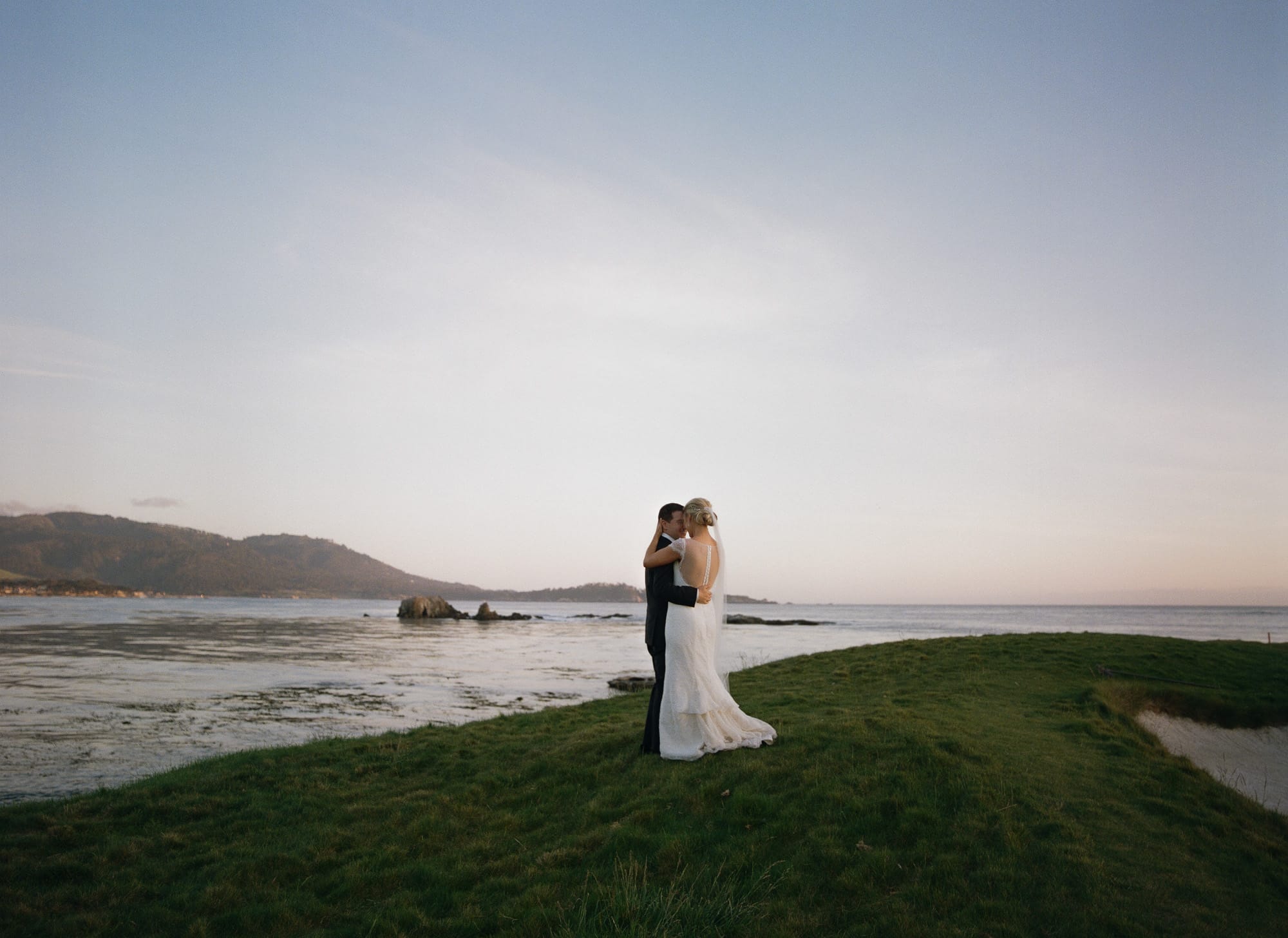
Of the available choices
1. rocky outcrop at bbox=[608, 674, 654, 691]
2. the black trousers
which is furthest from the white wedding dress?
rocky outcrop at bbox=[608, 674, 654, 691]

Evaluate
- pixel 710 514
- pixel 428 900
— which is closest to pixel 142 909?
pixel 428 900

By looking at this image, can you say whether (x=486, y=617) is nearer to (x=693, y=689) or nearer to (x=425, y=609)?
(x=425, y=609)

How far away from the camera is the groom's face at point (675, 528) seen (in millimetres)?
10266

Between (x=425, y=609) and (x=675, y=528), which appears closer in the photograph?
(x=675, y=528)

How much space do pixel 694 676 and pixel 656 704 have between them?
35.9 inches

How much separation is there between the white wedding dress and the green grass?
1.30 ft

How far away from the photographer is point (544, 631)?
246 feet

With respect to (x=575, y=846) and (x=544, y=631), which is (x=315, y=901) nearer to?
(x=575, y=846)

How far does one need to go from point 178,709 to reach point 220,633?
132 ft

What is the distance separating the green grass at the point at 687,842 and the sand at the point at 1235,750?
2.20 meters

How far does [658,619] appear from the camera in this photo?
1025 cm

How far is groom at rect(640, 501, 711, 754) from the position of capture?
10.0 metres

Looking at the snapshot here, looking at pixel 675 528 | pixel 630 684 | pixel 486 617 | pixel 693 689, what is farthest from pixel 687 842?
pixel 486 617

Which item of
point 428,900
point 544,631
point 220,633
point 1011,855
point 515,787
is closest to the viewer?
point 1011,855
